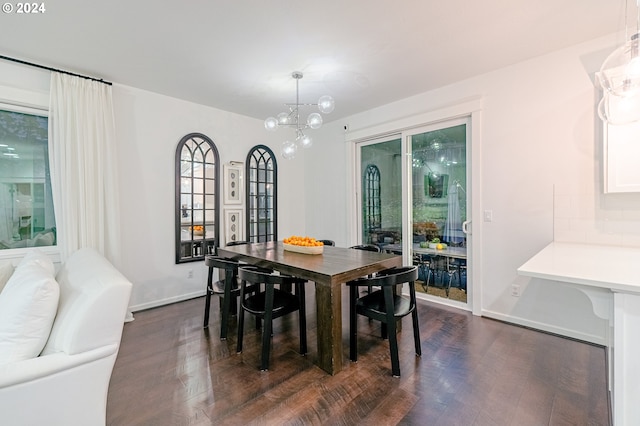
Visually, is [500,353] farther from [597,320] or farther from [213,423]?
[213,423]

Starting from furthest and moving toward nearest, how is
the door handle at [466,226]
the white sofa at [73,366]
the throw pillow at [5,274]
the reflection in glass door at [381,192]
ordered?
the reflection in glass door at [381,192]
the door handle at [466,226]
the throw pillow at [5,274]
the white sofa at [73,366]

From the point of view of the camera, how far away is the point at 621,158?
2.30 metres

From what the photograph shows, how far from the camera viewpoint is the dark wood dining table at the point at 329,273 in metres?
2.12

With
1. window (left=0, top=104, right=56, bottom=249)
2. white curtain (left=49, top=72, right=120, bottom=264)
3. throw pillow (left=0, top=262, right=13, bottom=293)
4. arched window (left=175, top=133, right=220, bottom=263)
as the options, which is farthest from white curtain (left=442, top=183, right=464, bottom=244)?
window (left=0, top=104, right=56, bottom=249)

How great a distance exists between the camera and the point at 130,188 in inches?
139

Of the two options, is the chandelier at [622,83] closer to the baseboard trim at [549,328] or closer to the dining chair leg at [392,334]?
the baseboard trim at [549,328]

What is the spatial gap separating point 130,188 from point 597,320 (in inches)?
203

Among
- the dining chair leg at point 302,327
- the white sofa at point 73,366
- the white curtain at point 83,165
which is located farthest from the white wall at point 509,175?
the white sofa at point 73,366

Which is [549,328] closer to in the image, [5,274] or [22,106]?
[5,274]

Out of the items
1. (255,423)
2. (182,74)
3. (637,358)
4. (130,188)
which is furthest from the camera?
(130,188)

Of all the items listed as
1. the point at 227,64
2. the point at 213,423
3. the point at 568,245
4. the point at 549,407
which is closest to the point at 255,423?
the point at 213,423

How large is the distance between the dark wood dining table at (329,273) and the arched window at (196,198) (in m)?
1.54

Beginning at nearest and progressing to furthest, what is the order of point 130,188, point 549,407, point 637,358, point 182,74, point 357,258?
point 637,358
point 549,407
point 357,258
point 182,74
point 130,188

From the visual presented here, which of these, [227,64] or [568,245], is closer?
[568,245]
